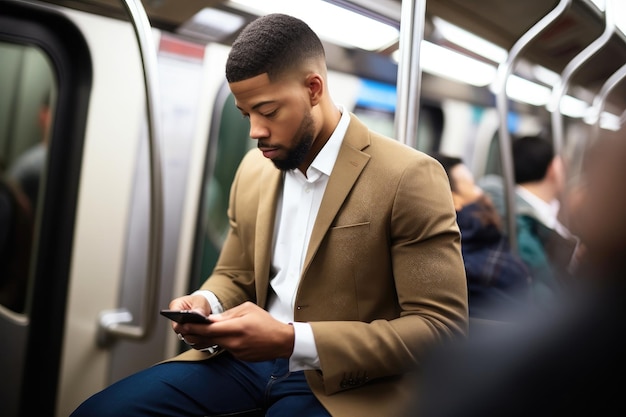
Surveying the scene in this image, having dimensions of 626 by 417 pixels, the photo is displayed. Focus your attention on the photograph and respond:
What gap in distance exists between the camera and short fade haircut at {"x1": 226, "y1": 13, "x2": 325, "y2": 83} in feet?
5.12

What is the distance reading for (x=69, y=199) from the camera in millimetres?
2750

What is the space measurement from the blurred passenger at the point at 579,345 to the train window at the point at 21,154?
86.8 inches

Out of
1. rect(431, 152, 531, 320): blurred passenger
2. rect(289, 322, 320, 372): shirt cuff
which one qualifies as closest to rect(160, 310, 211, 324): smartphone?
rect(289, 322, 320, 372): shirt cuff

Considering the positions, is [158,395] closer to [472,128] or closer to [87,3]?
[87,3]

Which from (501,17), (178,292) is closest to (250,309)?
(178,292)

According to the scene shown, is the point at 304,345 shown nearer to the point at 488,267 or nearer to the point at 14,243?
the point at 488,267

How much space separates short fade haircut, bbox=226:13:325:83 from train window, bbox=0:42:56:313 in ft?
4.41

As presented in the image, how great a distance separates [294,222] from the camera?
1.76 metres

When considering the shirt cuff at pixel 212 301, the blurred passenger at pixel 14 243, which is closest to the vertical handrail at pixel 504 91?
the shirt cuff at pixel 212 301

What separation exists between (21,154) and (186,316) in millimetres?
1569

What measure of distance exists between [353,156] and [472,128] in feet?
16.0

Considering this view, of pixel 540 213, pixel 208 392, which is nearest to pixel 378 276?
pixel 208 392

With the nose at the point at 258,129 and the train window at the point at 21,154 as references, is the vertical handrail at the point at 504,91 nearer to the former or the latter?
the nose at the point at 258,129

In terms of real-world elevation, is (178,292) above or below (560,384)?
below
